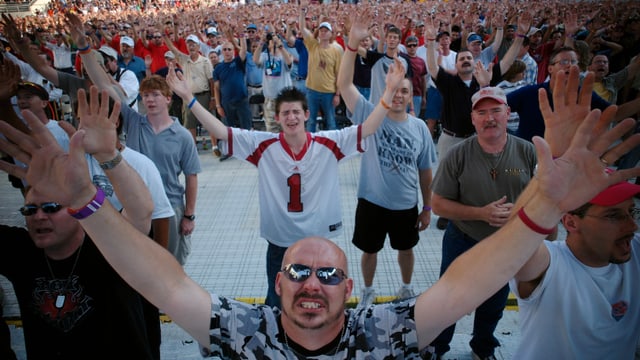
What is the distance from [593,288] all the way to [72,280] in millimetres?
2188

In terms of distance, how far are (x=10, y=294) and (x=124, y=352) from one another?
2.73m

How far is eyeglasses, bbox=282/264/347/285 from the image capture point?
1616 mm

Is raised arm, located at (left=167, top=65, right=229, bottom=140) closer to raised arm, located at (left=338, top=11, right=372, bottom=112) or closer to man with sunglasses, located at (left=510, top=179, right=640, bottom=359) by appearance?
raised arm, located at (left=338, top=11, right=372, bottom=112)

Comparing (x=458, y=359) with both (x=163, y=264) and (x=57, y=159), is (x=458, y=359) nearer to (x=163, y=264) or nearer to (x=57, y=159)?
(x=163, y=264)

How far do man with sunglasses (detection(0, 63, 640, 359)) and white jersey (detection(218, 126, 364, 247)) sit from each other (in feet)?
4.13

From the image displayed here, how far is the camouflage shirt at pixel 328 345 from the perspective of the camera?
4.96 ft

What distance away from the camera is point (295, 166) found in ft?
9.88

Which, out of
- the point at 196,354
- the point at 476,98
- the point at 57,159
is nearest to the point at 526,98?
the point at 476,98

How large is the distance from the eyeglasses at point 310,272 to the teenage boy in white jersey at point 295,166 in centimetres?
129

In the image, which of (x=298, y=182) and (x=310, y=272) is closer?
(x=310, y=272)

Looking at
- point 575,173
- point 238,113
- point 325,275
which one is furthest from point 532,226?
point 238,113

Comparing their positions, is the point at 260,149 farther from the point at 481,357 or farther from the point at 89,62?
the point at 481,357

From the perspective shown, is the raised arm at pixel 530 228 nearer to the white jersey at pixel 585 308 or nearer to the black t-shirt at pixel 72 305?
the white jersey at pixel 585 308

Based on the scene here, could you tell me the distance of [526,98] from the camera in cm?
392
